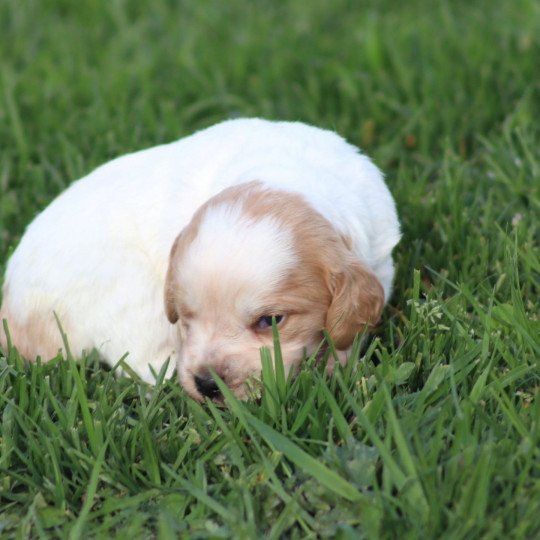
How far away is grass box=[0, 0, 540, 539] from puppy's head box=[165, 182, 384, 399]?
0.52 ft

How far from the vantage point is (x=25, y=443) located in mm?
3492

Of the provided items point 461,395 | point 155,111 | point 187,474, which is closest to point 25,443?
point 187,474

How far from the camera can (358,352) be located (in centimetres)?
362

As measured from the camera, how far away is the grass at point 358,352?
3.04 meters

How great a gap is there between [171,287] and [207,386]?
0.41 meters

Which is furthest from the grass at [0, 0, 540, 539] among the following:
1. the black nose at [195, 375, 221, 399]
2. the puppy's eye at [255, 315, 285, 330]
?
the puppy's eye at [255, 315, 285, 330]

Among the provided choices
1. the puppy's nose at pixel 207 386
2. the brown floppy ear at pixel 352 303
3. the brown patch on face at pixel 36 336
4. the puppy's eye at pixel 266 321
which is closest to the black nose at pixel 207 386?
the puppy's nose at pixel 207 386

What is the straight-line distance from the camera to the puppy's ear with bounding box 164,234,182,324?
12.0 ft

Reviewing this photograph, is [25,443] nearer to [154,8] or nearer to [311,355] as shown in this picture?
[311,355]

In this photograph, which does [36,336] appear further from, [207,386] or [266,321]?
[266,321]

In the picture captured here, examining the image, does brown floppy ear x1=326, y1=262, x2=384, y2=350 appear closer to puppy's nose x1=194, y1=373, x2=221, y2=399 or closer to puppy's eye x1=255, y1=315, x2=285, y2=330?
puppy's eye x1=255, y1=315, x2=285, y2=330

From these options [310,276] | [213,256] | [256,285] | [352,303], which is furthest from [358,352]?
[213,256]

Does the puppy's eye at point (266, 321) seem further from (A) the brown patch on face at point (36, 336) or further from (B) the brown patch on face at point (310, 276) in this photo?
(A) the brown patch on face at point (36, 336)

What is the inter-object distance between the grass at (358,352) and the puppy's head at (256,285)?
16 centimetres
